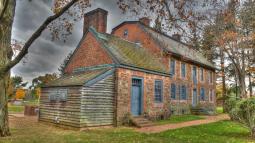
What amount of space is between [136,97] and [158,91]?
114 inches

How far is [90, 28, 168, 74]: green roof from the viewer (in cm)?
1712

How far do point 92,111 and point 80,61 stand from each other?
6.14 m

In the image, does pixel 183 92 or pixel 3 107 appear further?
pixel 183 92

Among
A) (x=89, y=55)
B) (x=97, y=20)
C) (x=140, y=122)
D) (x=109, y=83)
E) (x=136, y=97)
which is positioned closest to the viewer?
(x=109, y=83)

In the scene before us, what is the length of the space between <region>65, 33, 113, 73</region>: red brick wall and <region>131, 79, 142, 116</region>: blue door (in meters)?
2.60

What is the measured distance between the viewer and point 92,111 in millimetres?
14242

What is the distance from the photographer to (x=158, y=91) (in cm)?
1994

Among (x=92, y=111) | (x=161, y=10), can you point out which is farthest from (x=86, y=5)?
(x=92, y=111)

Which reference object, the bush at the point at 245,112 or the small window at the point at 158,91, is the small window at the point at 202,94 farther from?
the bush at the point at 245,112

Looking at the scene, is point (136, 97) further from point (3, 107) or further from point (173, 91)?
point (3, 107)

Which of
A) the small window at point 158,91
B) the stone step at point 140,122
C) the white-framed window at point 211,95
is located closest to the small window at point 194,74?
the white-framed window at point 211,95

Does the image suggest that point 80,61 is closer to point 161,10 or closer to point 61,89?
point 61,89

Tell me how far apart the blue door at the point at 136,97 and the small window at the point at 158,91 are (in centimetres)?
Result: 207

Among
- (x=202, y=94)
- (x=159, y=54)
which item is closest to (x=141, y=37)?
(x=159, y=54)
